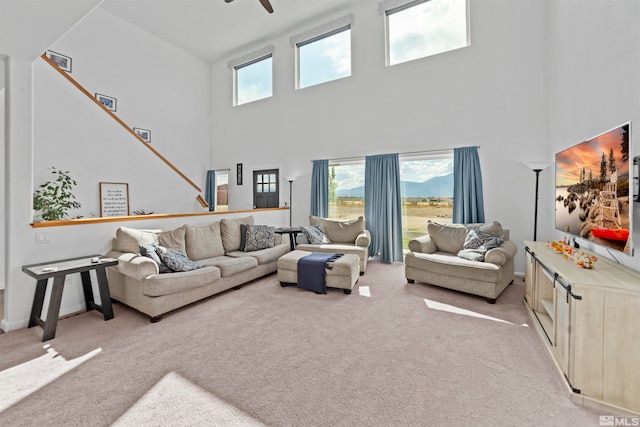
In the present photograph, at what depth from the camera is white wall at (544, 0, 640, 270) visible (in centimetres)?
198

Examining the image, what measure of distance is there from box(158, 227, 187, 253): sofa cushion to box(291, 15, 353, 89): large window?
448 cm

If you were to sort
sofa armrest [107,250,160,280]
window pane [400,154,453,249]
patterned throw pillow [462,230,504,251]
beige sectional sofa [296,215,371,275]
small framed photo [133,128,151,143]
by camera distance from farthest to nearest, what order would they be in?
small framed photo [133,128,151,143] < window pane [400,154,453,249] < beige sectional sofa [296,215,371,275] < patterned throw pillow [462,230,504,251] < sofa armrest [107,250,160,280]

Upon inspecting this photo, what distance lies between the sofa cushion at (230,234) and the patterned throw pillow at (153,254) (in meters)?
Result: 1.28

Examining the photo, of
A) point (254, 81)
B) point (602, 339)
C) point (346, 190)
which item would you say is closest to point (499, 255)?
point (602, 339)

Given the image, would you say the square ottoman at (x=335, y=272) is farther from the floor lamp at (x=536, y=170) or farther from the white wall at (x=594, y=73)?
the floor lamp at (x=536, y=170)

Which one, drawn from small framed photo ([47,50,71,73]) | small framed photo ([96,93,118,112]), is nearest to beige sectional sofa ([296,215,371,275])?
small framed photo ([96,93,118,112])

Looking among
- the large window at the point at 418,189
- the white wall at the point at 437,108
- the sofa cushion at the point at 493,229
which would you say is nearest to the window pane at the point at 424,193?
the large window at the point at 418,189

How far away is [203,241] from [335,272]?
196cm

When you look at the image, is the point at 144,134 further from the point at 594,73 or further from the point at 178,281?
the point at 594,73

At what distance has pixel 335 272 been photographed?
3588 millimetres

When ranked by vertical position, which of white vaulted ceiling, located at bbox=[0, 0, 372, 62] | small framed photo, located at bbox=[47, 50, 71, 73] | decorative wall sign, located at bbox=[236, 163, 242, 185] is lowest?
decorative wall sign, located at bbox=[236, 163, 242, 185]

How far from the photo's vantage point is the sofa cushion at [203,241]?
384cm

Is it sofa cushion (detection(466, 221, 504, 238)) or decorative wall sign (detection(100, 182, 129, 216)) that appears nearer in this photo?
sofa cushion (detection(466, 221, 504, 238))

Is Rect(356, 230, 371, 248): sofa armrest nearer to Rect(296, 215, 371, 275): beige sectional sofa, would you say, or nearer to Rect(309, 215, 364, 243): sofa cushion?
Rect(296, 215, 371, 275): beige sectional sofa
